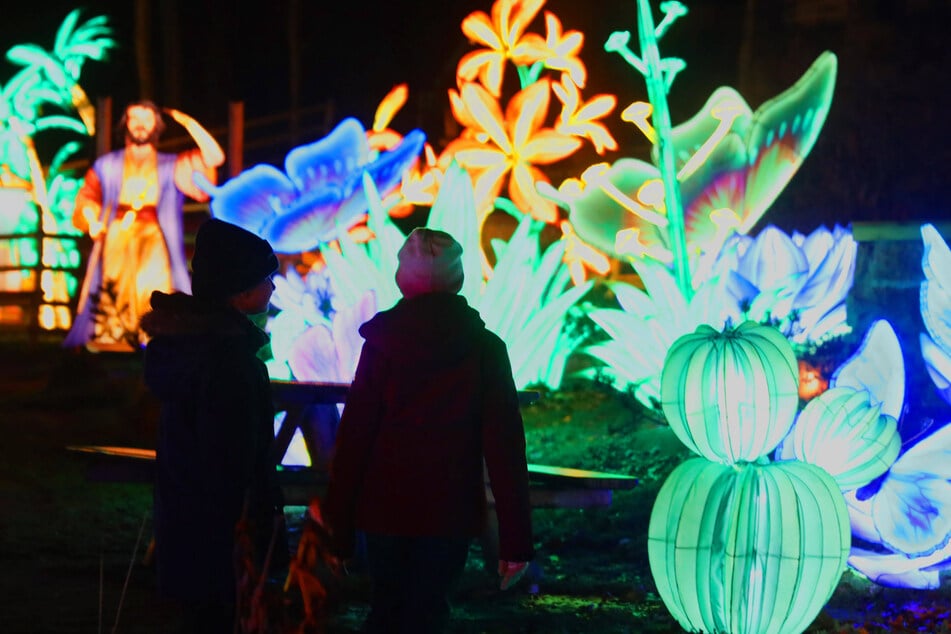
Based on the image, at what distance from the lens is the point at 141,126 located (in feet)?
36.9

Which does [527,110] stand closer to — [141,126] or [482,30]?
[482,30]

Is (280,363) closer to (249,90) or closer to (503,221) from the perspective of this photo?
(503,221)

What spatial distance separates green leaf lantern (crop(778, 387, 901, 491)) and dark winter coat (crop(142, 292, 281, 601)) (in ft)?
8.34

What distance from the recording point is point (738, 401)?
493 centimetres

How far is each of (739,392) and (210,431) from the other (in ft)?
7.34

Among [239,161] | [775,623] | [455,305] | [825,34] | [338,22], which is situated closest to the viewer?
[455,305]

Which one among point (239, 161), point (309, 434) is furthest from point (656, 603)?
point (239, 161)

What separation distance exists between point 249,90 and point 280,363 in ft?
46.9

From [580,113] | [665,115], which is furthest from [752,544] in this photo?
[580,113]

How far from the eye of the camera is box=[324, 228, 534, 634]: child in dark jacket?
3.59 m

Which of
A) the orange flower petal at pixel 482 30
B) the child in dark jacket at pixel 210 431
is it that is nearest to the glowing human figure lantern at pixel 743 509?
the child in dark jacket at pixel 210 431

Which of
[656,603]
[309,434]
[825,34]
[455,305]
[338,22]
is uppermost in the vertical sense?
[338,22]

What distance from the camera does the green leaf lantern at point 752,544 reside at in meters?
4.77

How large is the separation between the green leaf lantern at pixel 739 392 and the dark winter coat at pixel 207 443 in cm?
200
